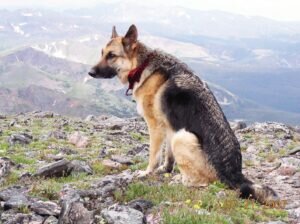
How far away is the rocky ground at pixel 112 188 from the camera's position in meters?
8.93

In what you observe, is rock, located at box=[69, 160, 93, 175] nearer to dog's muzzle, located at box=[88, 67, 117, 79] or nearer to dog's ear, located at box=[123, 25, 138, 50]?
dog's muzzle, located at box=[88, 67, 117, 79]

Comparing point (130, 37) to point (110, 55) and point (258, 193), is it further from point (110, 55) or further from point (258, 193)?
point (258, 193)

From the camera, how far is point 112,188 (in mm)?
→ 11039

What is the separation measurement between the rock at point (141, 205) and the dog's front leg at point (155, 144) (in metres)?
3.71

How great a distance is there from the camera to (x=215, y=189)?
1170 cm

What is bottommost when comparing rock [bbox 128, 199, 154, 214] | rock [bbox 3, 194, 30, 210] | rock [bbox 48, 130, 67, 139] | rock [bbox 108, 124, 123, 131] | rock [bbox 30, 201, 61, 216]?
rock [bbox 108, 124, 123, 131]

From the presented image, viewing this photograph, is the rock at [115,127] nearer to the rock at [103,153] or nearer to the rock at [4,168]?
the rock at [103,153]

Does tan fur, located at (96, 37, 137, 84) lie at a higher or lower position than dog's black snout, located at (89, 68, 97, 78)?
higher

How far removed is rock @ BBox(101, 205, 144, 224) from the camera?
8.60m

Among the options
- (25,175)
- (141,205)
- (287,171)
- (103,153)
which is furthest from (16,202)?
(103,153)

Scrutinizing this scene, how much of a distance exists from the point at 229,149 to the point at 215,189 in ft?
3.50

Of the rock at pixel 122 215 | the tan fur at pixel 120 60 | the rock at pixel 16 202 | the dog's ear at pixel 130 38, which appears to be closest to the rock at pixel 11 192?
the rock at pixel 16 202

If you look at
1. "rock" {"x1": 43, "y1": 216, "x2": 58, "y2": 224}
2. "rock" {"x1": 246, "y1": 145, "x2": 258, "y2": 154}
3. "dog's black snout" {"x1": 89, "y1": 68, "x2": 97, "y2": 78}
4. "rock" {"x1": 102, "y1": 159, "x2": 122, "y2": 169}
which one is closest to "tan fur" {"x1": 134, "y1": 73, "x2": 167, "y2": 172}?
"dog's black snout" {"x1": 89, "y1": 68, "x2": 97, "y2": 78}

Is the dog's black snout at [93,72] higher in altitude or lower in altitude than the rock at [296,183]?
higher
